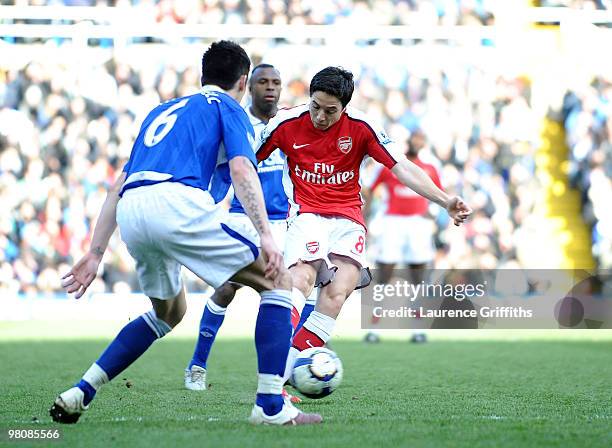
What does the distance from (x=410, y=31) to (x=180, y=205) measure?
8.18m

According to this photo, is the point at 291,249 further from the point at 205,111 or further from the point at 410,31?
the point at 410,31

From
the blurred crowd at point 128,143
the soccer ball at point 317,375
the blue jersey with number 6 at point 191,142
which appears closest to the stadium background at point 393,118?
the blurred crowd at point 128,143

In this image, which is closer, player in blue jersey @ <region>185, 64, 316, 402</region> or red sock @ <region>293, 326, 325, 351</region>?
red sock @ <region>293, 326, 325, 351</region>

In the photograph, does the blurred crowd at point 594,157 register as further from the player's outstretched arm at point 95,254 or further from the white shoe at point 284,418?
the player's outstretched arm at point 95,254

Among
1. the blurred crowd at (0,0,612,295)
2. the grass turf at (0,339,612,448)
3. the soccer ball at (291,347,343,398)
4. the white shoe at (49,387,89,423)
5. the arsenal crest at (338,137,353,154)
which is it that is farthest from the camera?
the blurred crowd at (0,0,612,295)

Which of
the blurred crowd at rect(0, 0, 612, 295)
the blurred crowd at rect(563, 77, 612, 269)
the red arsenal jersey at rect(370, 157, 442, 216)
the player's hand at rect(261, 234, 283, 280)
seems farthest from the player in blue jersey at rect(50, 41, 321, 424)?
the blurred crowd at rect(563, 77, 612, 269)

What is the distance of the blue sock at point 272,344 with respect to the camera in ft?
17.0

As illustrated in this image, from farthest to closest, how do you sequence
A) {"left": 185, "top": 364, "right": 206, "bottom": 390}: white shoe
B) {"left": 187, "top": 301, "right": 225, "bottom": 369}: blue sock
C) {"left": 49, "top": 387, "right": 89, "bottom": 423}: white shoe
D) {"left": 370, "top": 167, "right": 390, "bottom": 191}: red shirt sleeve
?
{"left": 370, "top": 167, "right": 390, "bottom": 191}: red shirt sleeve, {"left": 187, "top": 301, "right": 225, "bottom": 369}: blue sock, {"left": 185, "top": 364, "right": 206, "bottom": 390}: white shoe, {"left": 49, "top": 387, "right": 89, "bottom": 423}: white shoe

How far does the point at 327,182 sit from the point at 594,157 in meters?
10.9

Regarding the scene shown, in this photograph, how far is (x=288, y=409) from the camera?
209 inches

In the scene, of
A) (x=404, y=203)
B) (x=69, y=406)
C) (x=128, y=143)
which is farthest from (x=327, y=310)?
(x=128, y=143)

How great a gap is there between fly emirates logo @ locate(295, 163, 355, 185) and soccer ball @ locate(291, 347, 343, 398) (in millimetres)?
1423

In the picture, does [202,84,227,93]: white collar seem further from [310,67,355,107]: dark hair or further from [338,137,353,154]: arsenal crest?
[338,137,353,154]: arsenal crest

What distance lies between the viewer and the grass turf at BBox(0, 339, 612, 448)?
16.4 feet
